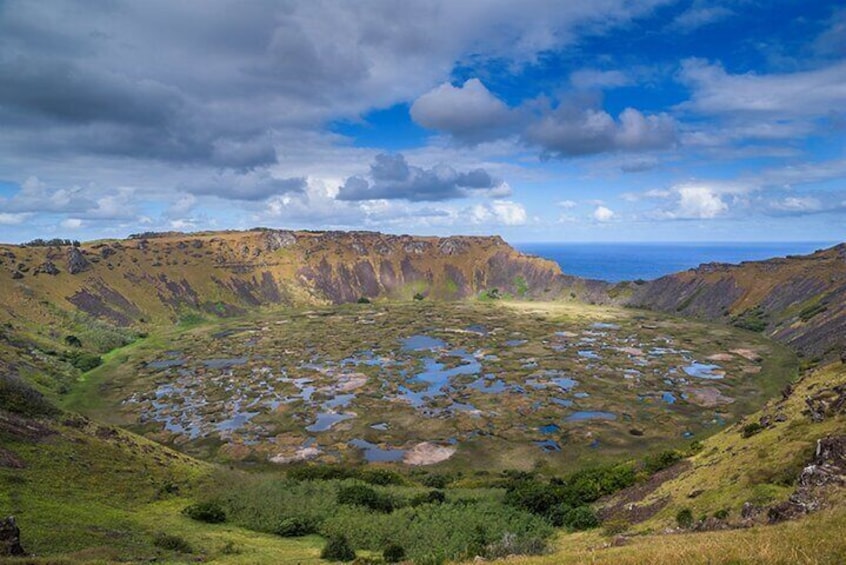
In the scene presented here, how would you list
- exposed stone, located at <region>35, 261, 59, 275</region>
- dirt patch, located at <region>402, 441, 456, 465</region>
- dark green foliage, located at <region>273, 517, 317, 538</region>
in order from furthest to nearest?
exposed stone, located at <region>35, 261, 59, 275</region> → dirt patch, located at <region>402, 441, 456, 465</region> → dark green foliage, located at <region>273, 517, 317, 538</region>

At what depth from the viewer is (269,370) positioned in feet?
456

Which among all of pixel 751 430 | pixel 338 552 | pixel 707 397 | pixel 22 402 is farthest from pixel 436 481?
pixel 707 397

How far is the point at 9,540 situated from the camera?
2616 cm

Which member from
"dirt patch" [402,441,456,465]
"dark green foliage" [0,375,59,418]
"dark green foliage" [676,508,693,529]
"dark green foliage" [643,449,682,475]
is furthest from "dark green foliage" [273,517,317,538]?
"dark green foliage" [643,449,682,475]

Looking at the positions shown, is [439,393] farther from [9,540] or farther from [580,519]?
[9,540]

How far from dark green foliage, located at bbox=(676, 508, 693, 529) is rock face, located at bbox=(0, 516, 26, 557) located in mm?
41919

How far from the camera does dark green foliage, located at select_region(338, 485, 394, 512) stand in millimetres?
51781

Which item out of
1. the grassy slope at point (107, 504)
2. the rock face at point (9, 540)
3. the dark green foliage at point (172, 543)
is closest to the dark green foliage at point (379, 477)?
the grassy slope at point (107, 504)

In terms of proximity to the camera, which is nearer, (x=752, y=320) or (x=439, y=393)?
(x=439, y=393)

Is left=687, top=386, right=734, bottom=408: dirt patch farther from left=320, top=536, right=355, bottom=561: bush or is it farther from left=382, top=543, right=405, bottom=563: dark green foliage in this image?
left=320, top=536, right=355, bottom=561: bush

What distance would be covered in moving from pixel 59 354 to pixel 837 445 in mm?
171210

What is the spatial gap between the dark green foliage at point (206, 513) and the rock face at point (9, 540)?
21587mm

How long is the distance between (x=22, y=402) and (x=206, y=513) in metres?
33.6

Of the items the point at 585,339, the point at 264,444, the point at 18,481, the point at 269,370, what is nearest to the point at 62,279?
the point at 269,370
